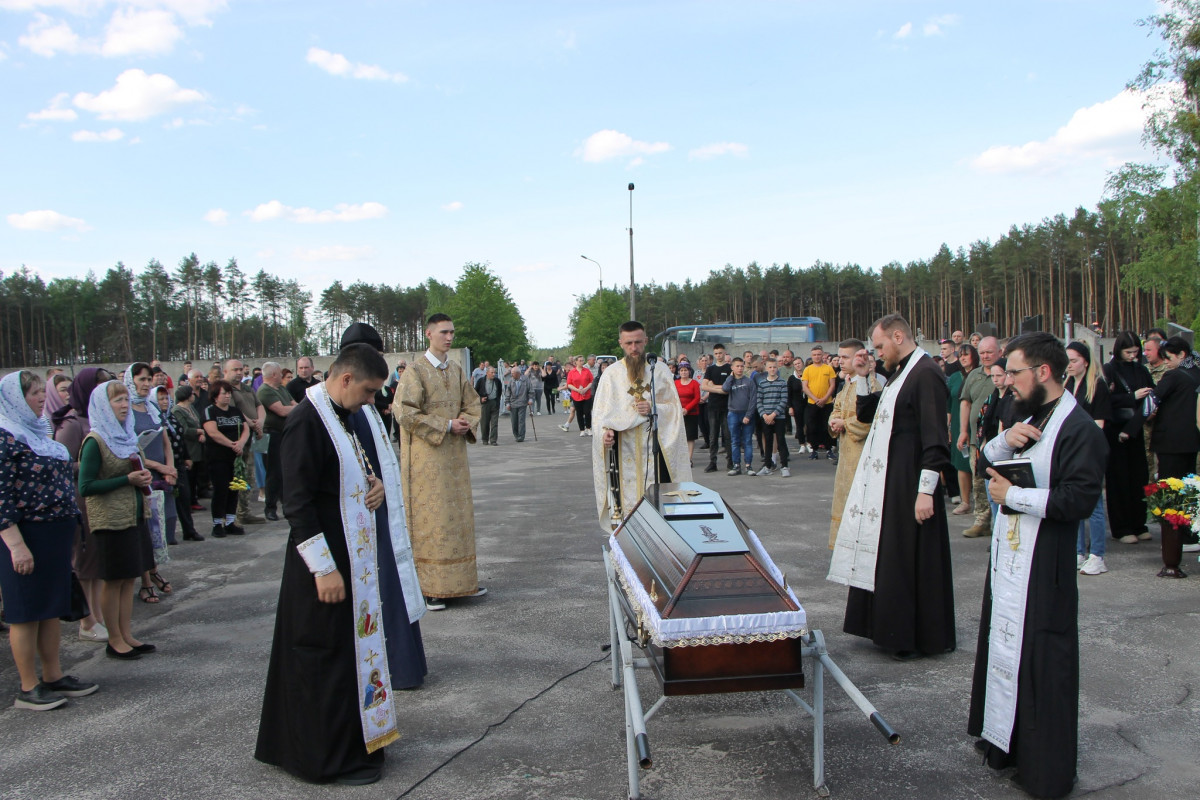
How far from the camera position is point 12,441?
4395 millimetres

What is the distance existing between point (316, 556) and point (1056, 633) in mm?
3083

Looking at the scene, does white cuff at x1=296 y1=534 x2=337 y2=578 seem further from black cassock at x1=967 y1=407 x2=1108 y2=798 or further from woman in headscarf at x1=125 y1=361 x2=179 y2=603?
woman in headscarf at x1=125 y1=361 x2=179 y2=603

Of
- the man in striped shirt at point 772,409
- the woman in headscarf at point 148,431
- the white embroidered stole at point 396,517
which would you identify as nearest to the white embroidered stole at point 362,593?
the white embroidered stole at point 396,517

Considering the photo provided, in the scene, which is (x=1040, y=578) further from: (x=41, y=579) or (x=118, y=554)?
(x=118, y=554)

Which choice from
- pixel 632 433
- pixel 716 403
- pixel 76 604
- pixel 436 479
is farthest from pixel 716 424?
pixel 76 604

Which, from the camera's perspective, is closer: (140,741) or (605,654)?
(140,741)

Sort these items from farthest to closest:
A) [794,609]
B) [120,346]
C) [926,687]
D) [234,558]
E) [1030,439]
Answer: [120,346], [234,558], [926,687], [1030,439], [794,609]

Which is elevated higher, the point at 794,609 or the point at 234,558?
the point at 794,609

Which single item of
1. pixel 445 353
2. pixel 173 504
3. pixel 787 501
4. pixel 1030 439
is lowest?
pixel 787 501

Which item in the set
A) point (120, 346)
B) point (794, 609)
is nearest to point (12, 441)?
point (794, 609)

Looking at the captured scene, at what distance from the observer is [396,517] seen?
4.64 metres

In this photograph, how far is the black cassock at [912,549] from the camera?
491cm

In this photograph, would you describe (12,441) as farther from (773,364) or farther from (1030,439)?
(773,364)

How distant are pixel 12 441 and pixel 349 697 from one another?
2.47 meters
